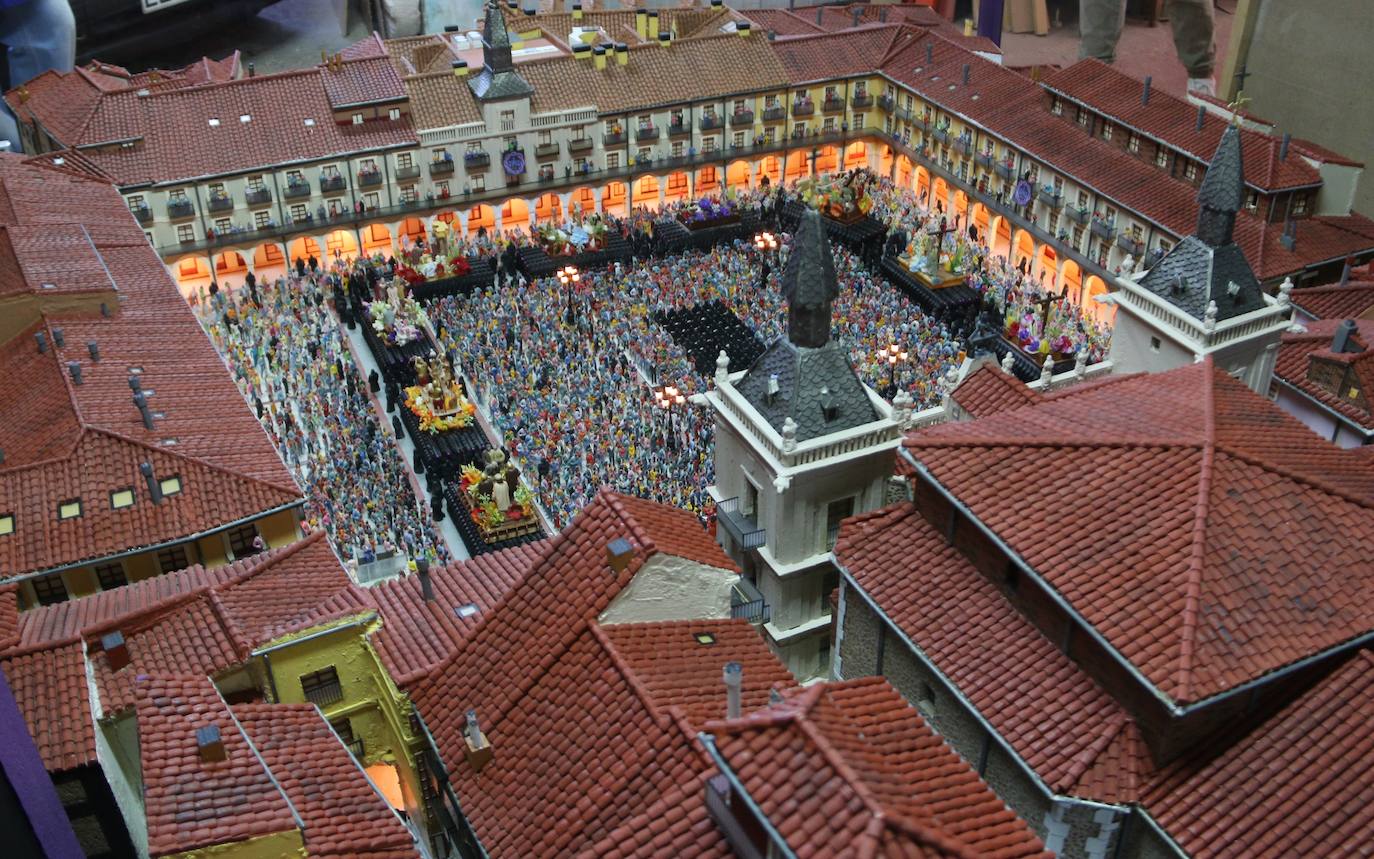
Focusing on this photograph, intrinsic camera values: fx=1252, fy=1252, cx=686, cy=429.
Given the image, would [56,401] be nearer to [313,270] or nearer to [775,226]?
[313,270]

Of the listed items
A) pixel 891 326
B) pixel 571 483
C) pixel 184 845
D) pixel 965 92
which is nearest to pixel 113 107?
pixel 571 483

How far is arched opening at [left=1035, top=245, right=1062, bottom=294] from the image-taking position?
7209cm

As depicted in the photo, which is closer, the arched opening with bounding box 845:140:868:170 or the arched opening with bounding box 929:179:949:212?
the arched opening with bounding box 929:179:949:212

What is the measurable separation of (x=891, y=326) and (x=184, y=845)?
47.4 meters

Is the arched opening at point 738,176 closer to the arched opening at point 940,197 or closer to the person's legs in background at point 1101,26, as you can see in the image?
the arched opening at point 940,197

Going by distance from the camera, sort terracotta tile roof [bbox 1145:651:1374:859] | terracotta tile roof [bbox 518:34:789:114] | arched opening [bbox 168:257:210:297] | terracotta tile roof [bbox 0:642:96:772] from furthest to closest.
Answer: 1. terracotta tile roof [bbox 518:34:789:114]
2. arched opening [bbox 168:257:210:297]
3. terracotta tile roof [bbox 0:642:96:772]
4. terracotta tile roof [bbox 1145:651:1374:859]

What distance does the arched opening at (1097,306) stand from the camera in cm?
6800

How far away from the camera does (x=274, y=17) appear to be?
115 m

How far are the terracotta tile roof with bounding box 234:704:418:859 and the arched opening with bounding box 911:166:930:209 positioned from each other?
60.8 m

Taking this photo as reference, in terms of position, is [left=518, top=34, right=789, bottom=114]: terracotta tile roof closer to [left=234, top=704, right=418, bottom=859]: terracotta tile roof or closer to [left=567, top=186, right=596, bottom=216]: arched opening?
[left=567, top=186, right=596, bottom=216]: arched opening

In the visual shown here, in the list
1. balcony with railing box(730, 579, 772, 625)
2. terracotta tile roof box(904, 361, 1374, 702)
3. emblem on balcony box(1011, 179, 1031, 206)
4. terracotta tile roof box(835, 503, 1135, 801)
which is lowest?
emblem on balcony box(1011, 179, 1031, 206)

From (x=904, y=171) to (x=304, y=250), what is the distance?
3955 cm

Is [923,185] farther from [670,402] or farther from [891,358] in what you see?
[670,402]

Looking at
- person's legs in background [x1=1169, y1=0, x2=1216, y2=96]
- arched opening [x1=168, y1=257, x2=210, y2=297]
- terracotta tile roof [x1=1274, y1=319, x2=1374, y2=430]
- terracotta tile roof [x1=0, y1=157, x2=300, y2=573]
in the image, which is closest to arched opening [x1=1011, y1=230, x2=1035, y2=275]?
terracotta tile roof [x1=1274, y1=319, x2=1374, y2=430]
